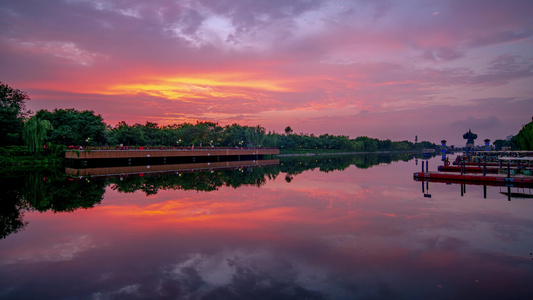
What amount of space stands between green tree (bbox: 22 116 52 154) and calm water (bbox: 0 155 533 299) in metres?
38.0

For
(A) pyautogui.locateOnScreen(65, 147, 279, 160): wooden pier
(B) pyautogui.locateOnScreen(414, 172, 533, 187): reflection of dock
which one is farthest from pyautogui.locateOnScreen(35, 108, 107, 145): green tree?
(B) pyautogui.locateOnScreen(414, 172, 533, 187): reflection of dock

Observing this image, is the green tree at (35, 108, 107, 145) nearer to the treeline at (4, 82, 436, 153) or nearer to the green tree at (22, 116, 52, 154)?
the treeline at (4, 82, 436, 153)

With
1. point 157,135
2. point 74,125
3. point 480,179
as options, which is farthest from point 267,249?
point 157,135

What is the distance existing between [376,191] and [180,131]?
92472mm

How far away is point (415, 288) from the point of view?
7.70 meters

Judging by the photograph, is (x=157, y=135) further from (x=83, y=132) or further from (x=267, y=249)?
(x=267, y=249)

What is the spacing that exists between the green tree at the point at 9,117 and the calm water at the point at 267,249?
134 feet

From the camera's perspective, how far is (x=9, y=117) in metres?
53.2

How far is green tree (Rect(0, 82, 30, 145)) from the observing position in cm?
5196

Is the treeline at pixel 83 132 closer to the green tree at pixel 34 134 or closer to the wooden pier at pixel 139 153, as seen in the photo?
the green tree at pixel 34 134

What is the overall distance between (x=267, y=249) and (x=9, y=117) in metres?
59.5

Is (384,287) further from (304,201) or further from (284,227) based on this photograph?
(304,201)

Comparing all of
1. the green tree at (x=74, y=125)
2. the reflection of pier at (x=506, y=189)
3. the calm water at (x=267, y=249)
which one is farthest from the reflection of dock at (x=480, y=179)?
the green tree at (x=74, y=125)

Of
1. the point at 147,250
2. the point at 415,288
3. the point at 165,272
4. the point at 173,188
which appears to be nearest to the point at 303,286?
the point at 415,288
